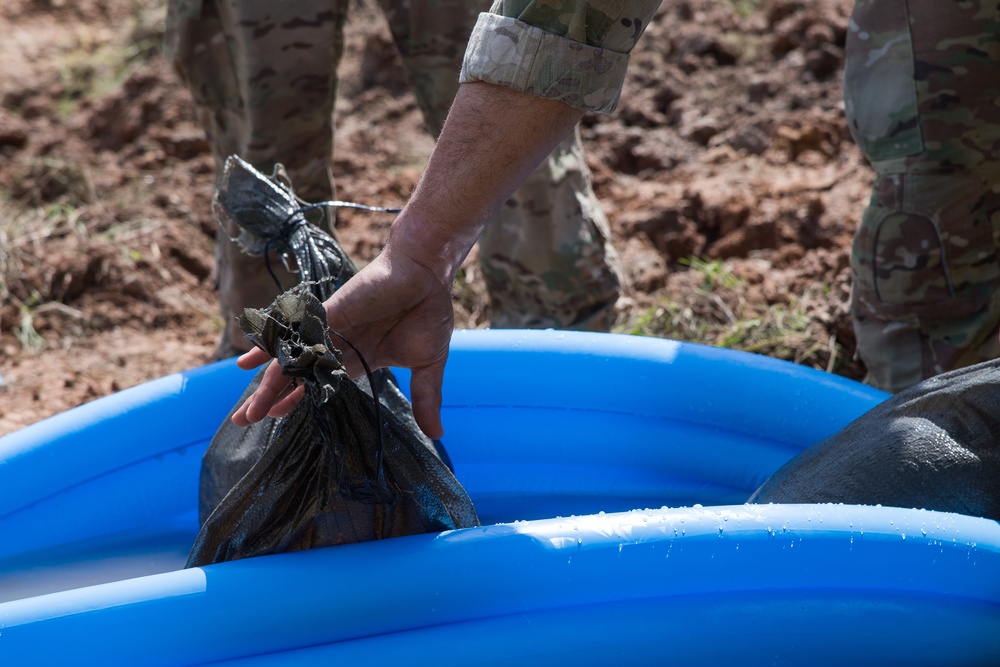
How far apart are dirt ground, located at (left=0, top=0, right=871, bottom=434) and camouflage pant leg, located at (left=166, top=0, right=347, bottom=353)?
55 centimetres

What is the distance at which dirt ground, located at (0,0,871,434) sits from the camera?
290 cm

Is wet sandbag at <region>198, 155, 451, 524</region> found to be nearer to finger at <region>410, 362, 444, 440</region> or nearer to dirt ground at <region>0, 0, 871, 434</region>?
finger at <region>410, 362, 444, 440</region>

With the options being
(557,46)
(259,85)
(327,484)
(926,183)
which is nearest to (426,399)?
(327,484)

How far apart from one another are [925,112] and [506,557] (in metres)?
1.27

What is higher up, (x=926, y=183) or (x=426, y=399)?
(x=926, y=183)

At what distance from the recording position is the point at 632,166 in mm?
3875

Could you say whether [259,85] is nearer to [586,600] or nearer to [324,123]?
[324,123]

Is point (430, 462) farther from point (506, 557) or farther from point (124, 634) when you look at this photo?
point (124, 634)

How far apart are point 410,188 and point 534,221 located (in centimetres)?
130

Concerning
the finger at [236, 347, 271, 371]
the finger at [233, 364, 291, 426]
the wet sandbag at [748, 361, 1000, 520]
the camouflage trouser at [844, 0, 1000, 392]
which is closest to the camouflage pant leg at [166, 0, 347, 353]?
the finger at [236, 347, 271, 371]

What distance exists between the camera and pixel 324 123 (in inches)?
102

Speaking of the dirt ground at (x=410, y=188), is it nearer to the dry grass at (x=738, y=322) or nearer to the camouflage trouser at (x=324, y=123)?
the dry grass at (x=738, y=322)

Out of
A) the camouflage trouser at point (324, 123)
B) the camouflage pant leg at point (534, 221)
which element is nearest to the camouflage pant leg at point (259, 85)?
the camouflage trouser at point (324, 123)

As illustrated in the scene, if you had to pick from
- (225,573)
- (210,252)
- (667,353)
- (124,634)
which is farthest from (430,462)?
(210,252)
